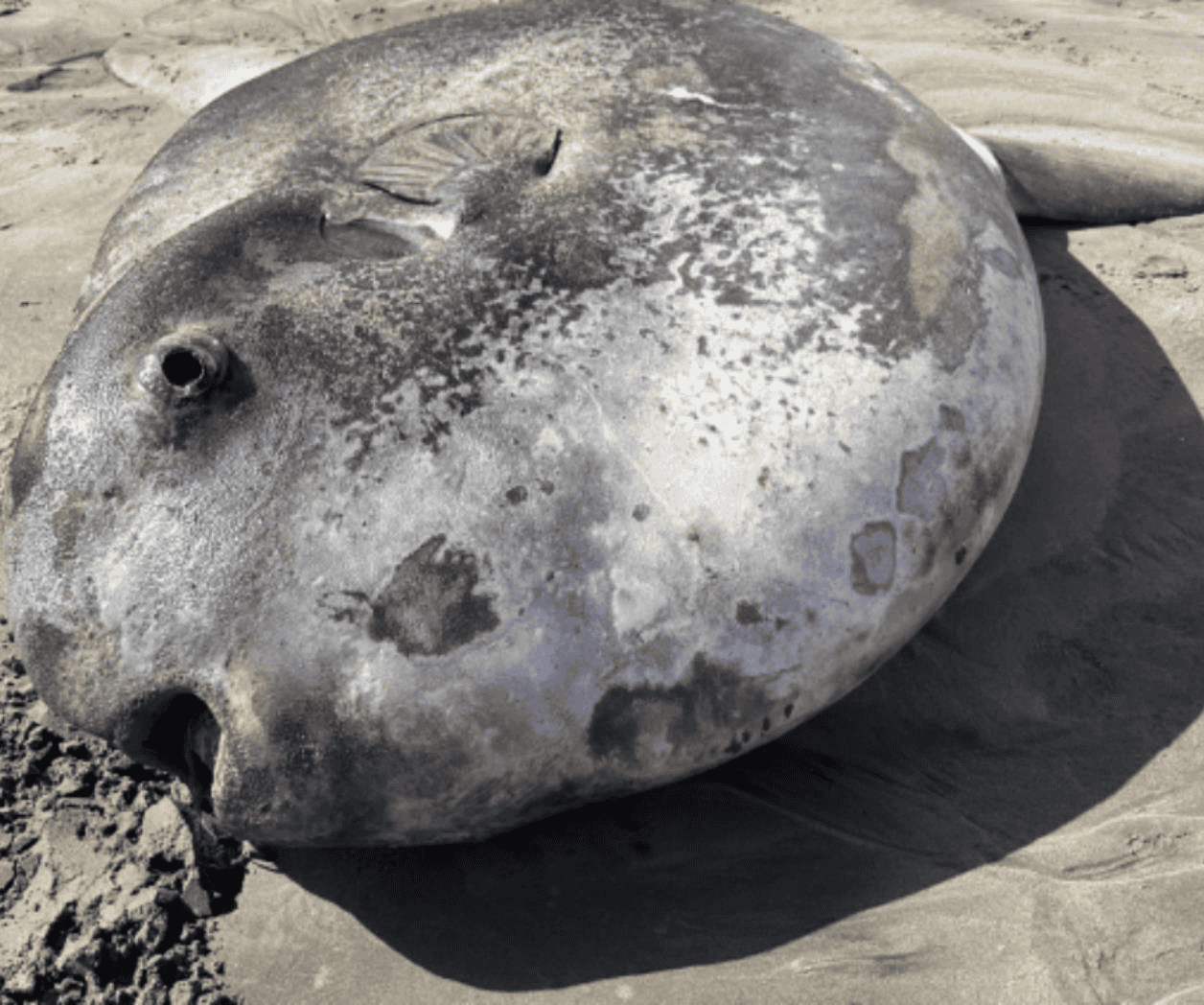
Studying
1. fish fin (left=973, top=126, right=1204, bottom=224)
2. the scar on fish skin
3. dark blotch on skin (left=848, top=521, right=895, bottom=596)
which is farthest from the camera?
fish fin (left=973, top=126, right=1204, bottom=224)

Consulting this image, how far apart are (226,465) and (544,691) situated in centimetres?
58

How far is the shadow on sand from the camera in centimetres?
163

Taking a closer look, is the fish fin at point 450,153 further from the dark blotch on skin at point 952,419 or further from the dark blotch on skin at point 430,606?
the dark blotch on skin at point 952,419

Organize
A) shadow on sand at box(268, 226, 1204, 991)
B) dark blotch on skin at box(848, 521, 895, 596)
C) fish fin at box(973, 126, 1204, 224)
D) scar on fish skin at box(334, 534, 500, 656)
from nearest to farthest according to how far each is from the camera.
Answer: scar on fish skin at box(334, 534, 500, 656) < dark blotch on skin at box(848, 521, 895, 596) < shadow on sand at box(268, 226, 1204, 991) < fish fin at box(973, 126, 1204, 224)

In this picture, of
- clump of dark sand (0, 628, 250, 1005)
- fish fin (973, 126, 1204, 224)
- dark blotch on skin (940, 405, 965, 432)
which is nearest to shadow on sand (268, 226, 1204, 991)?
clump of dark sand (0, 628, 250, 1005)

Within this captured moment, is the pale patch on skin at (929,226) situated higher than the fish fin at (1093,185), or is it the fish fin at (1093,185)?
the pale patch on skin at (929,226)

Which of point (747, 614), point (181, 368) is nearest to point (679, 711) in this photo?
point (747, 614)

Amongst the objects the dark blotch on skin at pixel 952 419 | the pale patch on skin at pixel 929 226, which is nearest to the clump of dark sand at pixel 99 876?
the dark blotch on skin at pixel 952 419

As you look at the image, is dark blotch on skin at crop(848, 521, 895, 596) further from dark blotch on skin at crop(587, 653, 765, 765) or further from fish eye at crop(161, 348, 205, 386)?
fish eye at crop(161, 348, 205, 386)

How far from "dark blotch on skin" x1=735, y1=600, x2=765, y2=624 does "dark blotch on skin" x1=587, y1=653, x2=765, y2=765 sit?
73 millimetres

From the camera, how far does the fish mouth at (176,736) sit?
1391 millimetres

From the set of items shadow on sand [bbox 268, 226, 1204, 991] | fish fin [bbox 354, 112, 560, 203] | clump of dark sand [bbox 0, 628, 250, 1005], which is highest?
fish fin [bbox 354, 112, 560, 203]

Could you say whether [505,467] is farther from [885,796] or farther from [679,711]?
[885,796]

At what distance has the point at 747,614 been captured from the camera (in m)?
1.44
